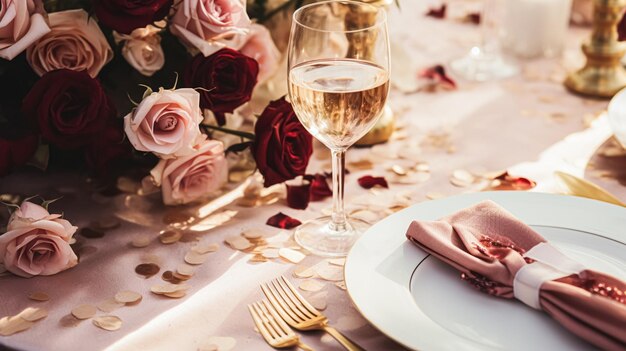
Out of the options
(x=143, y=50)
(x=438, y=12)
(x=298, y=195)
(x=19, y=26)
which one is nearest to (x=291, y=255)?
(x=298, y=195)

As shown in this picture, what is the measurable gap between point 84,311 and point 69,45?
396 mm

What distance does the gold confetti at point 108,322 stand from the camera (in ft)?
3.03

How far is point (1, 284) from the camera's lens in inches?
39.9

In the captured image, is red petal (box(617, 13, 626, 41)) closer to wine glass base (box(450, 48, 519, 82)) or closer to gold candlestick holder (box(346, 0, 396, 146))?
wine glass base (box(450, 48, 519, 82))

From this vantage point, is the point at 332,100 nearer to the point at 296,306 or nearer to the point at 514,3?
the point at 296,306

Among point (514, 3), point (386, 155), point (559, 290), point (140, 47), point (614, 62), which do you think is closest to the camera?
point (559, 290)

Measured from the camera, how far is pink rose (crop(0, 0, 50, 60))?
105cm

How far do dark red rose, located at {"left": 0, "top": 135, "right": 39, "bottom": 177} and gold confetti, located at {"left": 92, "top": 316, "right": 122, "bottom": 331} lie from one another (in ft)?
1.01

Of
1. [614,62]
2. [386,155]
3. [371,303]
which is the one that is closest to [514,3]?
[614,62]

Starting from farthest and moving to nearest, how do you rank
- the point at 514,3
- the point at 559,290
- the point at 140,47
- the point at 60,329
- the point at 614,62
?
the point at 514,3
the point at 614,62
the point at 140,47
the point at 60,329
the point at 559,290

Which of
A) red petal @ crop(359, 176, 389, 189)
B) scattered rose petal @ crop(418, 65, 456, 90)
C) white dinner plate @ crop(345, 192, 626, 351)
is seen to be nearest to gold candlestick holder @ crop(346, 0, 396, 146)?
red petal @ crop(359, 176, 389, 189)

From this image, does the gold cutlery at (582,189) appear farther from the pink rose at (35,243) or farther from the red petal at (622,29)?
the pink rose at (35,243)

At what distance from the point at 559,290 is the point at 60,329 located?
0.57 metres

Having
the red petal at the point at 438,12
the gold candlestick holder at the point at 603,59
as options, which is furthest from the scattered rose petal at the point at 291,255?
the red petal at the point at 438,12
